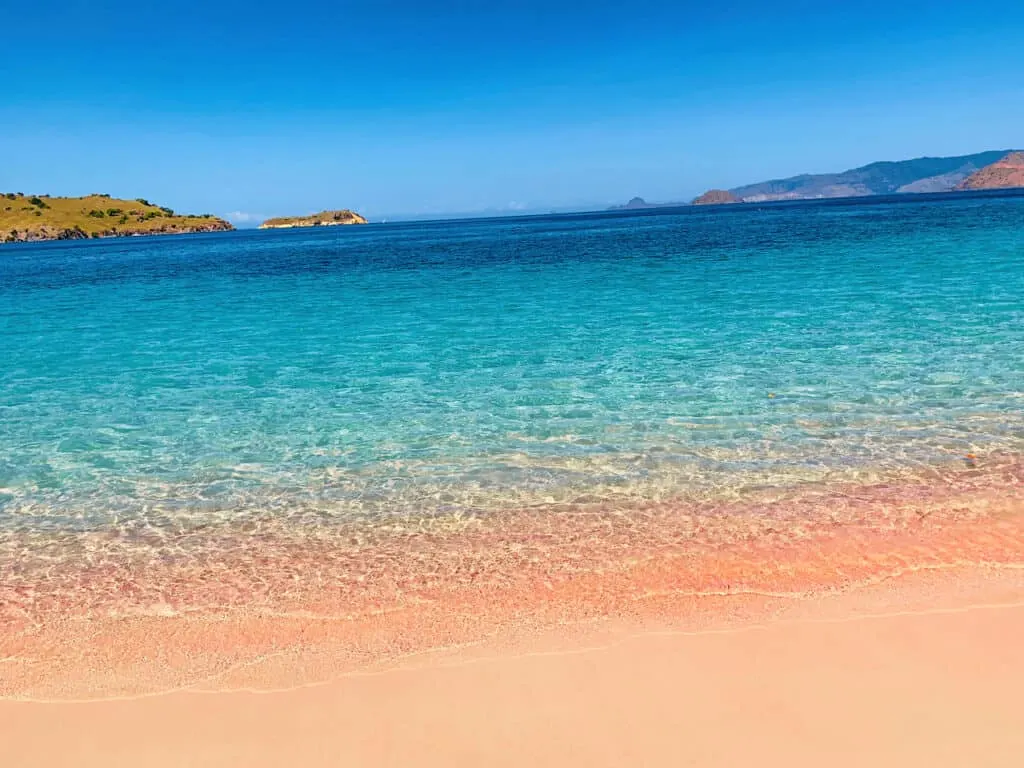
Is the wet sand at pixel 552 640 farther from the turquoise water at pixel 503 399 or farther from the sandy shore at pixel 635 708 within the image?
the turquoise water at pixel 503 399

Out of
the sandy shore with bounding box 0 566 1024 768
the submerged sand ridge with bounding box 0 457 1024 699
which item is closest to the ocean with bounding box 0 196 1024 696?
the submerged sand ridge with bounding box 0 457 1024 699

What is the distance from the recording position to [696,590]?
757cm

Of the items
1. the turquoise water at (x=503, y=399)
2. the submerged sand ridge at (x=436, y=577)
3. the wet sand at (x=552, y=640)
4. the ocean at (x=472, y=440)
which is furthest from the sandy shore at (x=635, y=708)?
the turquoise water at (x=503, y=399)

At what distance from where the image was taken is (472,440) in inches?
490

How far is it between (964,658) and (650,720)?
298 cm

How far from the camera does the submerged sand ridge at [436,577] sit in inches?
268

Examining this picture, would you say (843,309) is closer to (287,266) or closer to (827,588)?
(827,588)

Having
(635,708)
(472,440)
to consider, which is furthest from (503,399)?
(635,708)

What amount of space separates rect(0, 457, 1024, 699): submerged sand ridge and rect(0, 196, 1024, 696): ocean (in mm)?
60

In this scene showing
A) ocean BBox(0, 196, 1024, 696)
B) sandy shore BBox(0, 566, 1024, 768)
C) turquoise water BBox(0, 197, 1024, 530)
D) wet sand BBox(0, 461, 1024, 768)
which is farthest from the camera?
turquoise water BBox(0, 197, 1024, 530)

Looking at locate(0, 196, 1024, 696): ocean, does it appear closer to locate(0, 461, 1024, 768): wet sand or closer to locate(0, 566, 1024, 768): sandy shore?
locate(0, 461, 1024, 768): wet sand

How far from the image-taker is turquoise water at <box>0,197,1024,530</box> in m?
10.6

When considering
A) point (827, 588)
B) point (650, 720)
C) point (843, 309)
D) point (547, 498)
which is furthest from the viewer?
point (843, 309)

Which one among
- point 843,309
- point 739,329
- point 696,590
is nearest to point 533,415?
point 696,590
